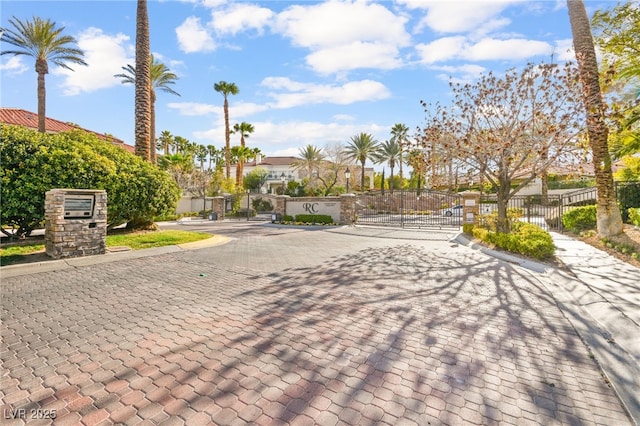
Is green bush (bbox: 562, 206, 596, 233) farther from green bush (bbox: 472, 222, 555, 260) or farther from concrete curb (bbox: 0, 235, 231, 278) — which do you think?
concrete curb (bbox: 0, 235, 231, 278)

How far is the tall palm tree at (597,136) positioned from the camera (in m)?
9.48

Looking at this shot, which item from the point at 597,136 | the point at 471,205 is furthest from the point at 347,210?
the point at 597,136

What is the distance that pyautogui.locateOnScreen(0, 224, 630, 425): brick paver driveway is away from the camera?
263 centimetres

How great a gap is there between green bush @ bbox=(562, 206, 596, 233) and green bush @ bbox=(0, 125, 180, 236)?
18.0 metres

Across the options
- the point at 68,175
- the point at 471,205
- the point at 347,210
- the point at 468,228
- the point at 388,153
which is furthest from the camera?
the point at 388,153

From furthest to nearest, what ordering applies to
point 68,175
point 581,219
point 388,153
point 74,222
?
point 388,153, point 581,219, point 68,175, point 74,222

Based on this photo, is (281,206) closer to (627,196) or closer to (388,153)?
(627,196)

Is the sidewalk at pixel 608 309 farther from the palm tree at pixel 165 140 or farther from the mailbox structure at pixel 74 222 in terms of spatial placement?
A: the palm tree at pixel 165 140

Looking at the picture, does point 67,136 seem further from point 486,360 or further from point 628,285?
point 628,285

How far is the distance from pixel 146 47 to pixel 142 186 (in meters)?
7.00

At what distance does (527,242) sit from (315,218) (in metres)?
13.8

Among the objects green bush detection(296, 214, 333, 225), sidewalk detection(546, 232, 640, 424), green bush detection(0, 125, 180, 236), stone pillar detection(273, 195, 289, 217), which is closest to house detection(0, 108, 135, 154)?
stone pillar detection(273, 195, 289, 217)

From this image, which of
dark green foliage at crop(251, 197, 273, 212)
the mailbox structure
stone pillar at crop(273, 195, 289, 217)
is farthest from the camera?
dark green foliage at crop(251, 197, 273, 212)

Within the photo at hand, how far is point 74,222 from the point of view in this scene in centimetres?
881
